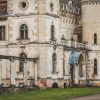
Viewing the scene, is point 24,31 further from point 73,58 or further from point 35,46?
point 73,58

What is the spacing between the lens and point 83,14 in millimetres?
84688

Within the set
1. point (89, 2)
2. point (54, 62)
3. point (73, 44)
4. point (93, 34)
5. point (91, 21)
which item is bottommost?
point (54, 62)

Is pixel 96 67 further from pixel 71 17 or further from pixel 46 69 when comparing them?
pixel 46 69

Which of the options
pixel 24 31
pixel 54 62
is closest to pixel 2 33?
pixel 24 31

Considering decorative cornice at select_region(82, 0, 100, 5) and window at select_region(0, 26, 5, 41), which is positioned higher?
decorative cornice at select_region(82, 0, 100, 5)

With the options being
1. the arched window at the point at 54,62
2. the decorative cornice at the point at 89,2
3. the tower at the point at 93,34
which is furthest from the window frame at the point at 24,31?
the decorative cornice at the point at 89,2

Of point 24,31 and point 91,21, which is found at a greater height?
point 91,21

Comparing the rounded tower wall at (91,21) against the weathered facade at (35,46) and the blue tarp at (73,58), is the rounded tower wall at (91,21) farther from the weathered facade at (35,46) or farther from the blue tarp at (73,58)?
the blue tarp at (73,58)

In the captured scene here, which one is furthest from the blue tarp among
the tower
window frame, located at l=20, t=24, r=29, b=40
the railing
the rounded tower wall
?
window frame, located at l=20, t=24, r=29, b=40

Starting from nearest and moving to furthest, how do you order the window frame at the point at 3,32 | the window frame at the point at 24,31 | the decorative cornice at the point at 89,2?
1. the window frame at the point at 24,31
2. the window frame at the point at 3,32
3. the decorative cornice at the point at 89,2

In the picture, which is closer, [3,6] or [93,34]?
[3,6]

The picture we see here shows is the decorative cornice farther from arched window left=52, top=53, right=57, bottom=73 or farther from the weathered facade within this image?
arched window left=52, top=53, right=57, bottom=73

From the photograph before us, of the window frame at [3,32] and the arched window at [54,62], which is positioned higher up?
the window frame at [3,32]

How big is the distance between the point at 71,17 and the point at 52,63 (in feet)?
47.6
